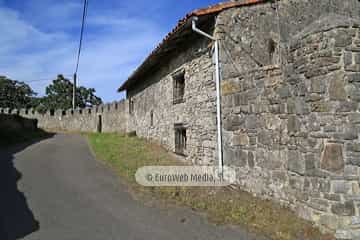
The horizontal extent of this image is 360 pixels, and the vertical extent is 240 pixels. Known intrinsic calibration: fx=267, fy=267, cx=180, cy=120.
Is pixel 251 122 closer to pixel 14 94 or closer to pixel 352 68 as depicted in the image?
pixel 352 68

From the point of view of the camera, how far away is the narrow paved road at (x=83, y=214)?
13.2ft

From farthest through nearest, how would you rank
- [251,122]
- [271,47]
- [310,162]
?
[271,47] < [251,122] < [310,162]

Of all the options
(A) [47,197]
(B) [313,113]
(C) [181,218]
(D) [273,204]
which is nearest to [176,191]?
(C) [181,218]

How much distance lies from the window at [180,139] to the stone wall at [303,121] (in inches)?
109

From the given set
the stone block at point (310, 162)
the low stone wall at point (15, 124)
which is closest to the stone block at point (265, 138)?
the stone block at point (310, 162)

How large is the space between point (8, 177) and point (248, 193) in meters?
6.24

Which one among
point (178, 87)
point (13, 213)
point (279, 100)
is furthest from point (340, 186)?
point (178, 87)

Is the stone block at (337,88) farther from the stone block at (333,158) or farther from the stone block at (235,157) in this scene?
the stone block at (235,157)

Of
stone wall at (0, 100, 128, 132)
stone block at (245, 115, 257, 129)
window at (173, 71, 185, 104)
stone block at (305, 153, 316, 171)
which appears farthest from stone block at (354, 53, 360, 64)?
stone wall at (0, 100, 128, 132)

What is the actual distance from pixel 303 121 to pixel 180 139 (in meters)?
5.35

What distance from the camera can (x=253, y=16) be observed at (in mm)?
7000

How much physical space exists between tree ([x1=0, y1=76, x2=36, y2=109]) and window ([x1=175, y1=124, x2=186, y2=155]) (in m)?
52.1

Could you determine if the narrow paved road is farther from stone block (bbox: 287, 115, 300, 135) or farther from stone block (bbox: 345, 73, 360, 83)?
stone block (bbox: 345, 73, 360, 83)

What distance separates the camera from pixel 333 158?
4219mm
